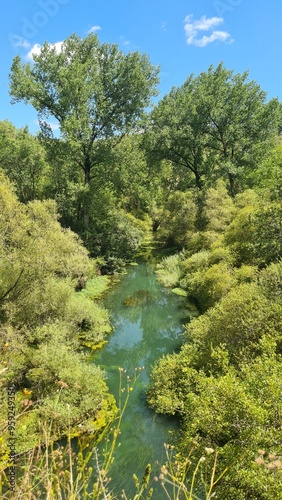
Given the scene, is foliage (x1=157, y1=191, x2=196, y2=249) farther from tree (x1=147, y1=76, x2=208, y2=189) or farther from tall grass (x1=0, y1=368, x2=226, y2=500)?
tall grass (x1=0, y1=368, x2=226, y2=500)

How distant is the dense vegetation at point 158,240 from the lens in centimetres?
749

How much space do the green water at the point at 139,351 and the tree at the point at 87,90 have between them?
13.2 metres

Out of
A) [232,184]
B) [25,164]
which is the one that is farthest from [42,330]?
[232,184]

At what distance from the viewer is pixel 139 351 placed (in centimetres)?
1766

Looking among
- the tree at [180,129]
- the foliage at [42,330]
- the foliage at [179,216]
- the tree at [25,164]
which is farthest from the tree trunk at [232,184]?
the foliage at [42,330]

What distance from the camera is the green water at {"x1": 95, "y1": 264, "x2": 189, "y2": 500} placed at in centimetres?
1031

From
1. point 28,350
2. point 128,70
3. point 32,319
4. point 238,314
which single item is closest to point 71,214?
point 128,70

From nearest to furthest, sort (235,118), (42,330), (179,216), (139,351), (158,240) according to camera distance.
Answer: (42,330)
(139,351)
(235,118)
(179,216)
(158,240)

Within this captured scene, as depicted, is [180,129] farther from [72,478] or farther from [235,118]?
[72,478]

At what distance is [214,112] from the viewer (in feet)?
115

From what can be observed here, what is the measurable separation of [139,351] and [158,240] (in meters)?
32.0

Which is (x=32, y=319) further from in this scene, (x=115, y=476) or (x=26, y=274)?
(x=115, y=476)

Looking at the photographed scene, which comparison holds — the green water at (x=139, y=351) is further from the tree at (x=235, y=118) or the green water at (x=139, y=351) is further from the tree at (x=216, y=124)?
the tree at (x=235, y=118)

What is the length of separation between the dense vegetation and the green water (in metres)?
0.77
